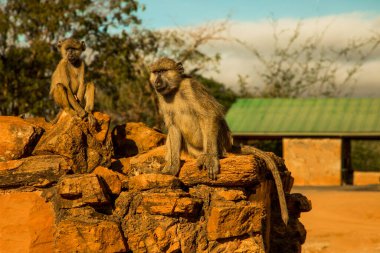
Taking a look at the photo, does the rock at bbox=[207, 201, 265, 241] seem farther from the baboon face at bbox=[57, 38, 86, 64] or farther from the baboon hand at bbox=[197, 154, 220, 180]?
the baboon face at bbox=[57, 38, 86, 64]

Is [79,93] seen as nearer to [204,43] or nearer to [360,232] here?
[360,232]

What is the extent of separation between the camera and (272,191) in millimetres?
6230

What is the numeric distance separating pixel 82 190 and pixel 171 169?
2.97 feet

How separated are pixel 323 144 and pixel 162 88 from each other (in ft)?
47.4

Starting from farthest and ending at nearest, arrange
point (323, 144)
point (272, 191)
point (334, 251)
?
point (323, 144) < point (334, 251) < point (272, 191)

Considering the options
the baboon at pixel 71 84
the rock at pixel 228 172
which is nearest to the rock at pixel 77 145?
the rock at pixel 228 172

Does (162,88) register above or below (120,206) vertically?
above

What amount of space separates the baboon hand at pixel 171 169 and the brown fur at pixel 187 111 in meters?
0.52

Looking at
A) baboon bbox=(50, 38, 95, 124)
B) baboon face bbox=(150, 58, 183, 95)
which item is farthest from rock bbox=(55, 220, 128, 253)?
baboon bbox=(50, 38, 95, 124)

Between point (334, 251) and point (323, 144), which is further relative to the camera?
point (323, 144)

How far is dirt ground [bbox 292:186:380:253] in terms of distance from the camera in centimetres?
1018

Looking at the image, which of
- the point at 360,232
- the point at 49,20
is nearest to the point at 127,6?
the point at 49,20

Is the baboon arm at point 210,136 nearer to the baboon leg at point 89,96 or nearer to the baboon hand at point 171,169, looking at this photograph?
the baboon hand at point 171,169

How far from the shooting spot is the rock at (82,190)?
482 cm
